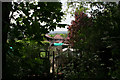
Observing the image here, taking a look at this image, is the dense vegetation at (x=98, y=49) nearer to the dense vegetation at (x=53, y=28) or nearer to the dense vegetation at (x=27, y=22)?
the dense vegetation at (x=53, y=28)

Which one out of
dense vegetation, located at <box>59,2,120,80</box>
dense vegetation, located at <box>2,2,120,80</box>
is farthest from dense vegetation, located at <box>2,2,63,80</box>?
dense vegetation, located at <box>59,2,120,80</box>

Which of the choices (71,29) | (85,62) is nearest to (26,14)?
(85,62)

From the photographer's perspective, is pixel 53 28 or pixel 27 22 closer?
pixel 27 22

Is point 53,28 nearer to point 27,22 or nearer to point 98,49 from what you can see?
point 27,22

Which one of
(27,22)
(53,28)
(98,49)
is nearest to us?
(27,22)

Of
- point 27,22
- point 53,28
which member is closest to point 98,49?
point 53,28

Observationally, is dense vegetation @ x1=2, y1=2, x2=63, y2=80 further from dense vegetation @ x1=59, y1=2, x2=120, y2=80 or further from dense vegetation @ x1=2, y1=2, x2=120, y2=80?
dense vegetation @ x1=59, y1=2, x2=120, y2=80

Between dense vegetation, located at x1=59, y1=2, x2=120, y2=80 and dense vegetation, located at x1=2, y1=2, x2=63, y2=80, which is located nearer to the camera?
dense vegetation, located at x1=2, y1=2, x2=63, y2=80

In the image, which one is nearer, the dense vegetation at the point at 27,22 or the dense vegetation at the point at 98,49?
the dense vegetation at the point at 27,22

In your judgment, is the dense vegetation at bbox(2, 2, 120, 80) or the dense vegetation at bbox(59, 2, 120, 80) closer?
the dense vegetation at bbox(2, 2, 120, 80)

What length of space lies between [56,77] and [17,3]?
309 cm

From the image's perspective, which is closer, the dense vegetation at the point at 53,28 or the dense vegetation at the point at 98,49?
the dense vegetation at the point at 53,28

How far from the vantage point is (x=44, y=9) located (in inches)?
50.2

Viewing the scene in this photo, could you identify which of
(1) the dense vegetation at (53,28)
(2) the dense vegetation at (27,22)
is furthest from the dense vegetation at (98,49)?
(2) the dense vegetation at (27,22)
